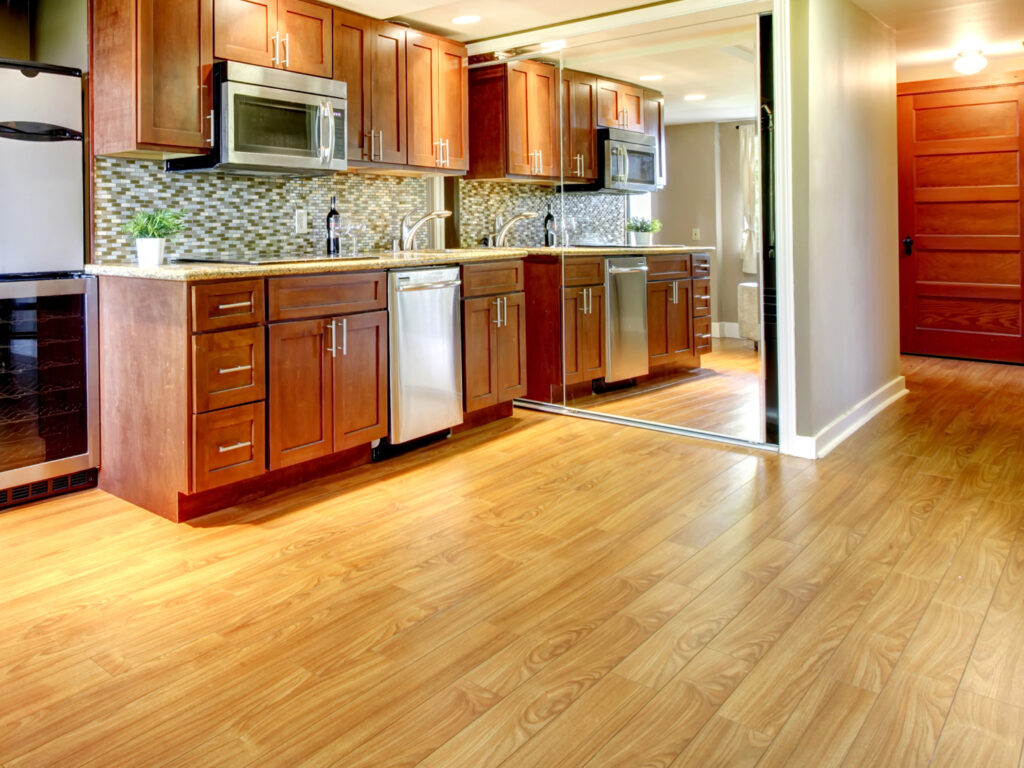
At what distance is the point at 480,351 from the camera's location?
4176 mm

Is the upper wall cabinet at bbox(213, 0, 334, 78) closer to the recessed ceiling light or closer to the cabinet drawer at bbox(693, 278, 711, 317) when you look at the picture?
the recessed ceiling light

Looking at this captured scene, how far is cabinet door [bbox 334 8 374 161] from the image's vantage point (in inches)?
148

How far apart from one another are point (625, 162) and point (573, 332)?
958 mm

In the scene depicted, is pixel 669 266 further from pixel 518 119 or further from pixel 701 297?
pixel 518 119

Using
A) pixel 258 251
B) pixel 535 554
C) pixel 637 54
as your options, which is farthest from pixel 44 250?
pixel 637 54

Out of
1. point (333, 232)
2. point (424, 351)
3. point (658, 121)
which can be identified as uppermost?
point (658, 121)

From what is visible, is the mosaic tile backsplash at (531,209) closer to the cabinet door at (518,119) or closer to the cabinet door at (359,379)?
the cabinet door at (518,119)

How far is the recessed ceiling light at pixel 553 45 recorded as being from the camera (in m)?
4.46

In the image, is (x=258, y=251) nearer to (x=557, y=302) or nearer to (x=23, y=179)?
(x=23, y=179)

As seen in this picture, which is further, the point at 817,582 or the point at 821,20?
the point at 821,20

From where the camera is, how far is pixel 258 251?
12.6ft

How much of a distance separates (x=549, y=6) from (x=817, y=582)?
2996mm

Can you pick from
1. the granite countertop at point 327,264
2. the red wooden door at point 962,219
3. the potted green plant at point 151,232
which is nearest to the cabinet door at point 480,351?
the granite countertop at point 327,264

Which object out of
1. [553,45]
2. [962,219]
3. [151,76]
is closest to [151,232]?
[151,76]
